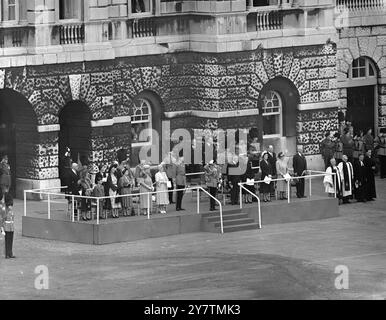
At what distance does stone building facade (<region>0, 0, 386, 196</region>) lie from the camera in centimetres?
6391

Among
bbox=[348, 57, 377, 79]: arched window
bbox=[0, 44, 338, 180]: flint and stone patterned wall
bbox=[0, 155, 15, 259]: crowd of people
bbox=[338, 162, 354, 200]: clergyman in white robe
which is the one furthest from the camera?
bbox=[348, 57, 377, 79]: arched window

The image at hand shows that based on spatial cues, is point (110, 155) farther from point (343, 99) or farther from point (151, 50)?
point (343, 99)

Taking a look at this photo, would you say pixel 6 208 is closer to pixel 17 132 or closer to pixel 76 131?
pixel 17 132

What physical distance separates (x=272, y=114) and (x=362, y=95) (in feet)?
16.8

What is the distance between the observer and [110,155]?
216 feet

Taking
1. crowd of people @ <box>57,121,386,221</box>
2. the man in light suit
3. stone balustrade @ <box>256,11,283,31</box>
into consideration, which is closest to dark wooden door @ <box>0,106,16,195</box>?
crowd of people @ <box>57,121,386,221</box>

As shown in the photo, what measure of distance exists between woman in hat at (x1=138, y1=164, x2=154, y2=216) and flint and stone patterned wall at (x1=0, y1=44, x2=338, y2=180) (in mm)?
6359

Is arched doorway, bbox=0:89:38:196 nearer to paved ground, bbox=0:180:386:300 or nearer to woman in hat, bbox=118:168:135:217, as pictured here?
paved ground, bbox=0:180:386:300

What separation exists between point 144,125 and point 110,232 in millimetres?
11897

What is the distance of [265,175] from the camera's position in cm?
6112

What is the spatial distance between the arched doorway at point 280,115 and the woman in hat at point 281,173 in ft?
24.8

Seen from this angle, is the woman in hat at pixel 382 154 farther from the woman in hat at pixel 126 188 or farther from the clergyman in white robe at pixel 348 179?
the woman in hat at pixel 126 188

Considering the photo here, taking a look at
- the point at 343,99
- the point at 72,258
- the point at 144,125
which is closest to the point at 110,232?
the point at 72,258

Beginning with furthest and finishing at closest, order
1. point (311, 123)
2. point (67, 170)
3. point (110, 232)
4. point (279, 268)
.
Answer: point (311, 123), point (67, 170), point (110, 232), point (279, 268)
